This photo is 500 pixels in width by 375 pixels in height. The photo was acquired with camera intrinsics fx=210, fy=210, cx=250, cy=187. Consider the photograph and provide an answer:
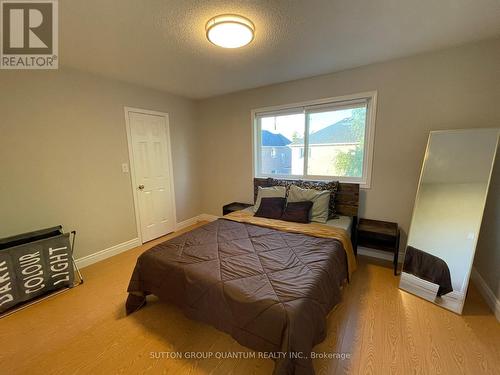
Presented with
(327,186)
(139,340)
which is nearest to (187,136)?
(327,186)

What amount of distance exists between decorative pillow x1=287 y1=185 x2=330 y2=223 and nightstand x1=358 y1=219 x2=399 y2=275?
0.48m

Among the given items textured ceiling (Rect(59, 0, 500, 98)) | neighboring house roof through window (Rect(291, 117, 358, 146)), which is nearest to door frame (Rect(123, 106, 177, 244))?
textured ceiling (Rect(59, 0, 500, 98))

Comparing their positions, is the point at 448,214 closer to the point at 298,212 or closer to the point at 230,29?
the point at 298,212

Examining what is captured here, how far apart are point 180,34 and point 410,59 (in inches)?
95.7

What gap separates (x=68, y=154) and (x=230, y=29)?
2322 mm

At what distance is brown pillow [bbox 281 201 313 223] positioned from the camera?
101 inches

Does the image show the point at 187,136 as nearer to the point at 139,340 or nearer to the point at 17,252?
the point at 17,252

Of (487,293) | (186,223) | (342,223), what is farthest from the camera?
(186,223)

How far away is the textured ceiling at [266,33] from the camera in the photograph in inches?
59.3

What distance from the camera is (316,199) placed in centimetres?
270

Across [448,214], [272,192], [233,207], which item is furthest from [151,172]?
[448,214]

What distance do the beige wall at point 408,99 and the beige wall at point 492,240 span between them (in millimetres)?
575

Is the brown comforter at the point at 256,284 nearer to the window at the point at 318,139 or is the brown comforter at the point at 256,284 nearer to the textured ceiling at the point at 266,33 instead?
the window at the point at 318,139

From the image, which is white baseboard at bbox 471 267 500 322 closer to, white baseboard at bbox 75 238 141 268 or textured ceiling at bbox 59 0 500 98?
textured ceiling at bbox 59 0 500 98
